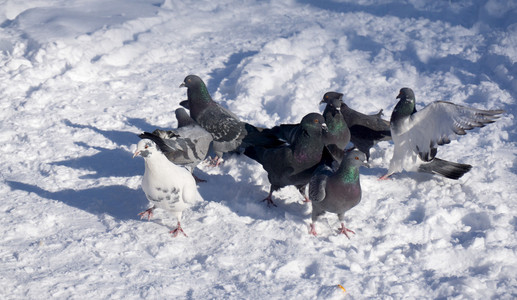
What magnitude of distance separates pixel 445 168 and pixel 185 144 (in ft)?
8.29

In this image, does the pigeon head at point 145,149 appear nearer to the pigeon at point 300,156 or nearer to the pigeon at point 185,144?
the pigeon at point 185,144

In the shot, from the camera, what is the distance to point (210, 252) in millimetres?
4055

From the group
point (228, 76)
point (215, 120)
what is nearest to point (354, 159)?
point (215, 120)

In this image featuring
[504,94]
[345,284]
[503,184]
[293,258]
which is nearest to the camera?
[345,284]

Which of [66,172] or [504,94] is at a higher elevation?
[504,94]

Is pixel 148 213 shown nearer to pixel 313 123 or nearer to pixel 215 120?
pixel 215 120

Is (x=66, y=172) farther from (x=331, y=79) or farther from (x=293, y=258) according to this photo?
(x=331, y=79)

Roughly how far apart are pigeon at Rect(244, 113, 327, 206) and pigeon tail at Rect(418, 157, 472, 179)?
1206mm

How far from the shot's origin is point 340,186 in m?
4.05

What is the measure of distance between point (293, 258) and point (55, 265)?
178cm

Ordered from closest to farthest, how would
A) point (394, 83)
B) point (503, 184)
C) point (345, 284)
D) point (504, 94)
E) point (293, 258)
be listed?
point (345, 284), point (293, 258), point (503, 184), point (504, 94), point (394, 83)

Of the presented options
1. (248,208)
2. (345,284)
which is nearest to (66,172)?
(248,208)

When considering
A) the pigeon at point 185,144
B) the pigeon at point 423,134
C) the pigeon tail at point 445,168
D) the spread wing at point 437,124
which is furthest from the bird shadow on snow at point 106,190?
the pigeon tail at point 445,168

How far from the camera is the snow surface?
3771mm
